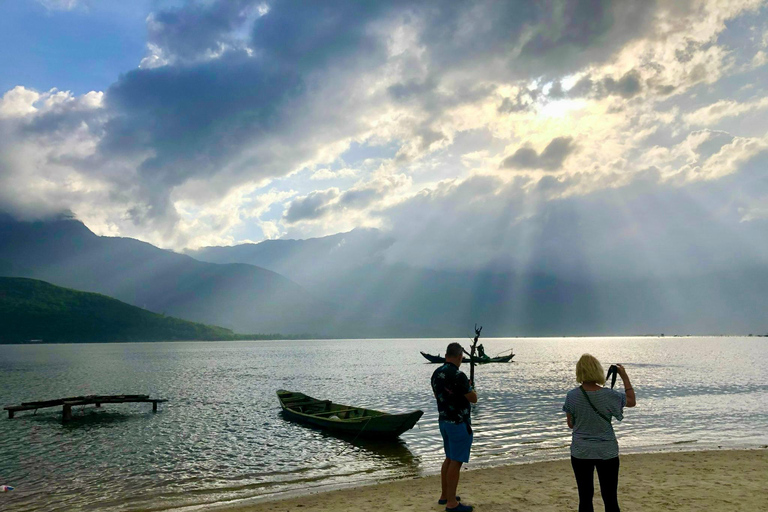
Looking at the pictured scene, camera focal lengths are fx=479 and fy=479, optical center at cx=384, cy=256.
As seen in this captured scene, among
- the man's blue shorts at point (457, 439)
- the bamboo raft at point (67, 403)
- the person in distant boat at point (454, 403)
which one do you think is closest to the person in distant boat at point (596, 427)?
the person in distant boat at point (454, 403)

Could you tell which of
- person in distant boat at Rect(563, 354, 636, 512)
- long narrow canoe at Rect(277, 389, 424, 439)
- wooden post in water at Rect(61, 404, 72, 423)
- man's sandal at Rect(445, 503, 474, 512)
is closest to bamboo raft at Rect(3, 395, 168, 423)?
wooden post in water at Rect(61, 404, 72, 423)

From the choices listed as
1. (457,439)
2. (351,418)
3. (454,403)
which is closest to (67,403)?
(351,418)

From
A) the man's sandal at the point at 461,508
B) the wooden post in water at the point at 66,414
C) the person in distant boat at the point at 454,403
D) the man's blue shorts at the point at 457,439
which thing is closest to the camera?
the person in distant boat at the point at 454,403

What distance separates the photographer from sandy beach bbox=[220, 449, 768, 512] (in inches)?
492

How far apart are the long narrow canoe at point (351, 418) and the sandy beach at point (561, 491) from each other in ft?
19.7

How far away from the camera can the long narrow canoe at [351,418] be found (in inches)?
936

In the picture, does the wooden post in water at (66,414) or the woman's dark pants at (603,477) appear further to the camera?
the wooden post in water at (66,414)

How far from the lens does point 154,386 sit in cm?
6272

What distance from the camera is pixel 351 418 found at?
91.0ft

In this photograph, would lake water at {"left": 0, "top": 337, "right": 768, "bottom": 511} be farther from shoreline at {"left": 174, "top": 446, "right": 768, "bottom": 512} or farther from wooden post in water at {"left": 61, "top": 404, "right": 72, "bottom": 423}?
shoreline at {"left": 174, "top": 446, "right": 768, "bottom": 512}

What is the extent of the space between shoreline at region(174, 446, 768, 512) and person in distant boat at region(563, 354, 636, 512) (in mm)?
5601

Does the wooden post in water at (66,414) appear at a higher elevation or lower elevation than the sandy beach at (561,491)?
lower

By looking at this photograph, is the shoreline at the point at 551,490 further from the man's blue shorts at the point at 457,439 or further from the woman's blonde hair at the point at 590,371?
the woman's blonde hair at the point at 590,371

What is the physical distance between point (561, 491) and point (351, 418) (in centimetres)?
1563
